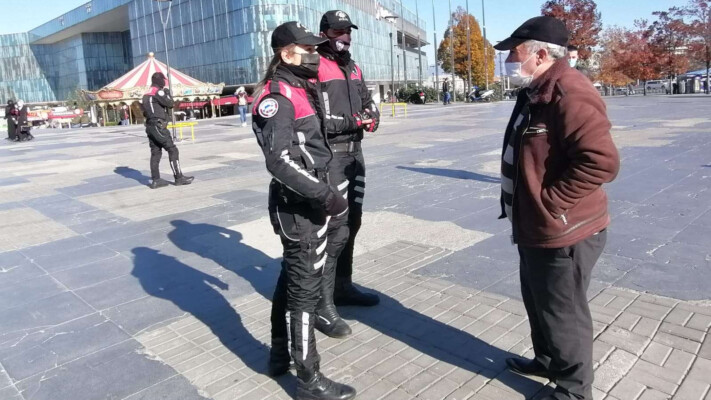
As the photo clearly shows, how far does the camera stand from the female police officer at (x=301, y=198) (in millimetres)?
2795

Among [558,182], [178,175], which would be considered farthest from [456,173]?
[558,182]

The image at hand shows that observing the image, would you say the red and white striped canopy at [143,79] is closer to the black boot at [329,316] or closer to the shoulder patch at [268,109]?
the black boot at [329,316]

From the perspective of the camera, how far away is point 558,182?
2412 millimetres

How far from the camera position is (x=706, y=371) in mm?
2965

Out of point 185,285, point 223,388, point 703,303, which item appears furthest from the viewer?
point 185,285

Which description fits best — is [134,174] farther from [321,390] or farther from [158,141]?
[321,390]

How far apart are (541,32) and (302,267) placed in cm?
164

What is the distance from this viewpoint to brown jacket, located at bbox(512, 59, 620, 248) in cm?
232

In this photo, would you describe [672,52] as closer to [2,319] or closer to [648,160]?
[648,160]

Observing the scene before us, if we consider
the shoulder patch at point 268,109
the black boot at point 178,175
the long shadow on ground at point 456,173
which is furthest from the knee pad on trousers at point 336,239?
the black boot at point 178,175

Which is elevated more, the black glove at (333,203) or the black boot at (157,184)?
the black glove at (333,203)

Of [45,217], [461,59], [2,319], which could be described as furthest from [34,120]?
[2,319]

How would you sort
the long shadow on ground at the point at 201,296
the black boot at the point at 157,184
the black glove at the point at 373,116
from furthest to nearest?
the black boot at the point at 157,184
the black glove at the point at 373,116
the long shadow on ground at the point at 201,296

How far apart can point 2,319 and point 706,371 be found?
4920 millimetres
